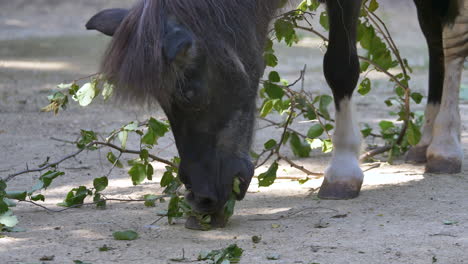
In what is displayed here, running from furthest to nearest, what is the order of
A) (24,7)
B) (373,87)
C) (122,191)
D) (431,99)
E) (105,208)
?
(24,7)
(373,87)
(431,99)
(122,191)
(105,208)

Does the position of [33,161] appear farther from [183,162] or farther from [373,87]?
[373,87]

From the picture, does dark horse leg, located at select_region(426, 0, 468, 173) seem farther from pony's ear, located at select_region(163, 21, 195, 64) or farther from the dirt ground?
pony's ear, located at select_region(163, 21, 195, 64)

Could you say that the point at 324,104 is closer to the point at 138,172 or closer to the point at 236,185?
the point at 138,172

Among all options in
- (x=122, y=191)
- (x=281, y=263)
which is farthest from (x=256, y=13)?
(x=122, y=191)

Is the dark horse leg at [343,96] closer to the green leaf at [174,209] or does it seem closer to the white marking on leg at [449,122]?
the white marking on leg at [449,122]

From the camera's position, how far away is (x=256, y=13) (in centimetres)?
356

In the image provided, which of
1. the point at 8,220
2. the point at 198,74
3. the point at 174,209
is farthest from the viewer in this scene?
the point at 174,209

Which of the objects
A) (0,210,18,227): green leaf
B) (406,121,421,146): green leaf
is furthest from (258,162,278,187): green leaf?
(0,210,18,227): green leaf

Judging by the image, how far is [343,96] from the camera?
4.36 metres

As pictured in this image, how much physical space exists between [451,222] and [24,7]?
12.8m

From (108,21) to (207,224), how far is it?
1040 millimetres

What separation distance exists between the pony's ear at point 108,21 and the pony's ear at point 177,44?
1.15 ft

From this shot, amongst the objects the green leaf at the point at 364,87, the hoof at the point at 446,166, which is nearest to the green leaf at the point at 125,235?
the hoof at the point at 446,166

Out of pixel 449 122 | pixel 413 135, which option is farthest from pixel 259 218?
pixel 449 122
